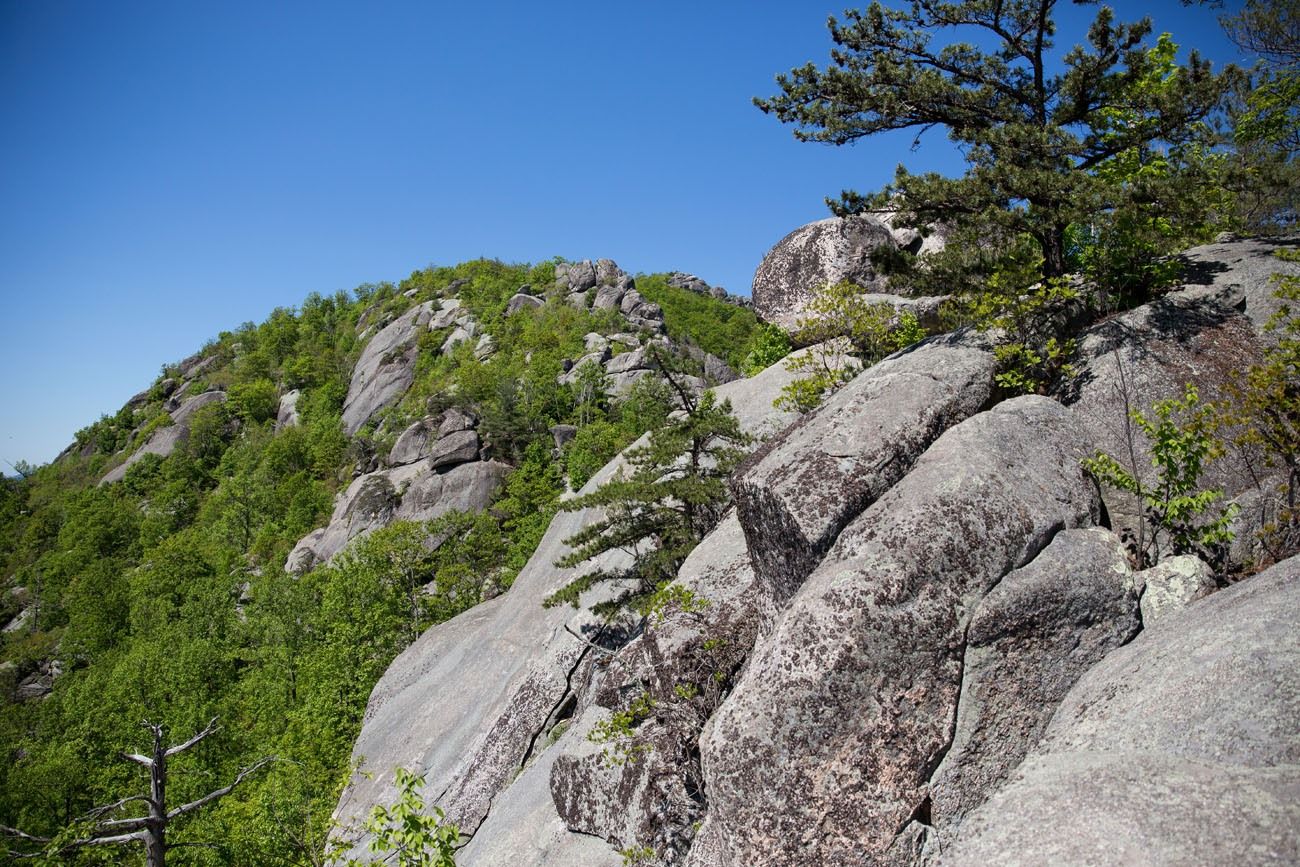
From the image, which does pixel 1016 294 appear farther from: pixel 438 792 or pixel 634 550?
pixel 438 792

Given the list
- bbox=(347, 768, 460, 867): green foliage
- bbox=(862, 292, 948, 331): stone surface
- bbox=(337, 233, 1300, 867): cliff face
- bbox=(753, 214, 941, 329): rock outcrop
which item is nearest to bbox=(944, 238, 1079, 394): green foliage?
bbox=(337, 233, 1300, 867): cliff face

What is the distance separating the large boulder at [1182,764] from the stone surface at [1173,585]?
1114mm

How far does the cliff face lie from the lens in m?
4.90

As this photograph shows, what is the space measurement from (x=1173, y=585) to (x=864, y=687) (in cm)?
361

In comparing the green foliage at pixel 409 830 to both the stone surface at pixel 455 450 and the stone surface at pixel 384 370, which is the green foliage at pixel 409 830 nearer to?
the stone surface at pixel 455 450

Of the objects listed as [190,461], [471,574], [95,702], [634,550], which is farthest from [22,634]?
[634,550]

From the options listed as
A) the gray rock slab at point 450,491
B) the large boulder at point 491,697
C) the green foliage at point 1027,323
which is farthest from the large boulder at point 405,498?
the green foliage at point 1027,323

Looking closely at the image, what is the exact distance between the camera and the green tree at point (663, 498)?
1436 centimetres

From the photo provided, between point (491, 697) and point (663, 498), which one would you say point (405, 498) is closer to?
point (491, 697)

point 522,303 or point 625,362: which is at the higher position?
point 522,303

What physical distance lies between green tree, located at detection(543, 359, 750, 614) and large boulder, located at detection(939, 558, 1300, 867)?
28.1ft

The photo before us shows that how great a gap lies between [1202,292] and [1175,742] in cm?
812

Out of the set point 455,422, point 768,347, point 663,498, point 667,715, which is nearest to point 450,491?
point 455,422

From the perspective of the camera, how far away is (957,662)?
702 centimetres
